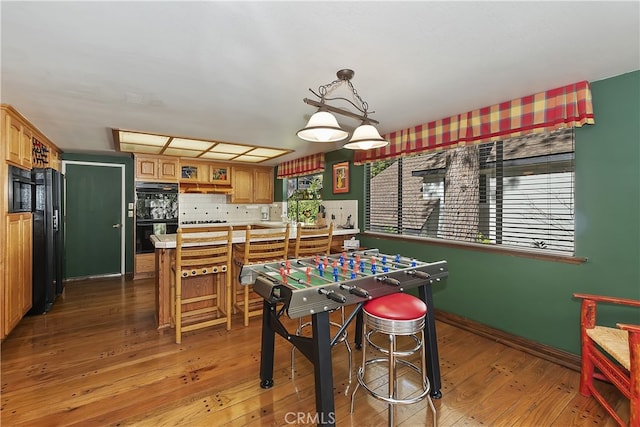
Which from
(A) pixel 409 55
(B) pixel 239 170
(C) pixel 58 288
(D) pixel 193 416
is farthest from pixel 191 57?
(B) pixel 239 170

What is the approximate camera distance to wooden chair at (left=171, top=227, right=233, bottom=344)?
2.71 metres

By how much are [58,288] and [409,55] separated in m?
4.83

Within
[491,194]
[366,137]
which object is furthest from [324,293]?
[491,194]

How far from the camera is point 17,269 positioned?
9.14 feet

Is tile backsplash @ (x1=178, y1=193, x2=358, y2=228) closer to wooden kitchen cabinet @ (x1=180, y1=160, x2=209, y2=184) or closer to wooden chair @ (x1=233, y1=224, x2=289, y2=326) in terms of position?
wooden kitchen cabinet @ (x1=180, y1=160, x2=209, y2=184)

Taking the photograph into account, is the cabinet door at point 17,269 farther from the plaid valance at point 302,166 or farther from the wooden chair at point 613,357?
the wooden chair at point 613,357

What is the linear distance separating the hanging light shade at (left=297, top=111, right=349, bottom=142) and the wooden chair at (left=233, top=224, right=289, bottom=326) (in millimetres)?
1274

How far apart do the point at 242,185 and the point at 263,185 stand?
1.50 ft

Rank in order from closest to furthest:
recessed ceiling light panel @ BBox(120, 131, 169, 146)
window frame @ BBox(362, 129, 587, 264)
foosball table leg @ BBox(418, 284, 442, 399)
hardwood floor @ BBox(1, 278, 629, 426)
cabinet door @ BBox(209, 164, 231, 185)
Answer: hardwood floor @ BBox(1, 278, 629, 426), foosball table leg @ BBox(418, 284, 442, 399), window frame @ BBox(362, 129, 587, 264), recessed ceiling light panel @ BBox(120, 131, 169, 146), cabinet door @ BBox(209, 164, 231, 185)

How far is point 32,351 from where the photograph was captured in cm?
247

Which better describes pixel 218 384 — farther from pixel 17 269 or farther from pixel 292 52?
pixel 17 269

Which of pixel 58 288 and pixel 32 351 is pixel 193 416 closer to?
pixel 32 351

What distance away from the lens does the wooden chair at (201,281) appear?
8.88 feet

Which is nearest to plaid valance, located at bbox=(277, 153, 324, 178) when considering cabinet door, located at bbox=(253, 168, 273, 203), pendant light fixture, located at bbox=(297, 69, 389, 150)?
cabinet door, located at bbox=(253, 168, 273, 203)
